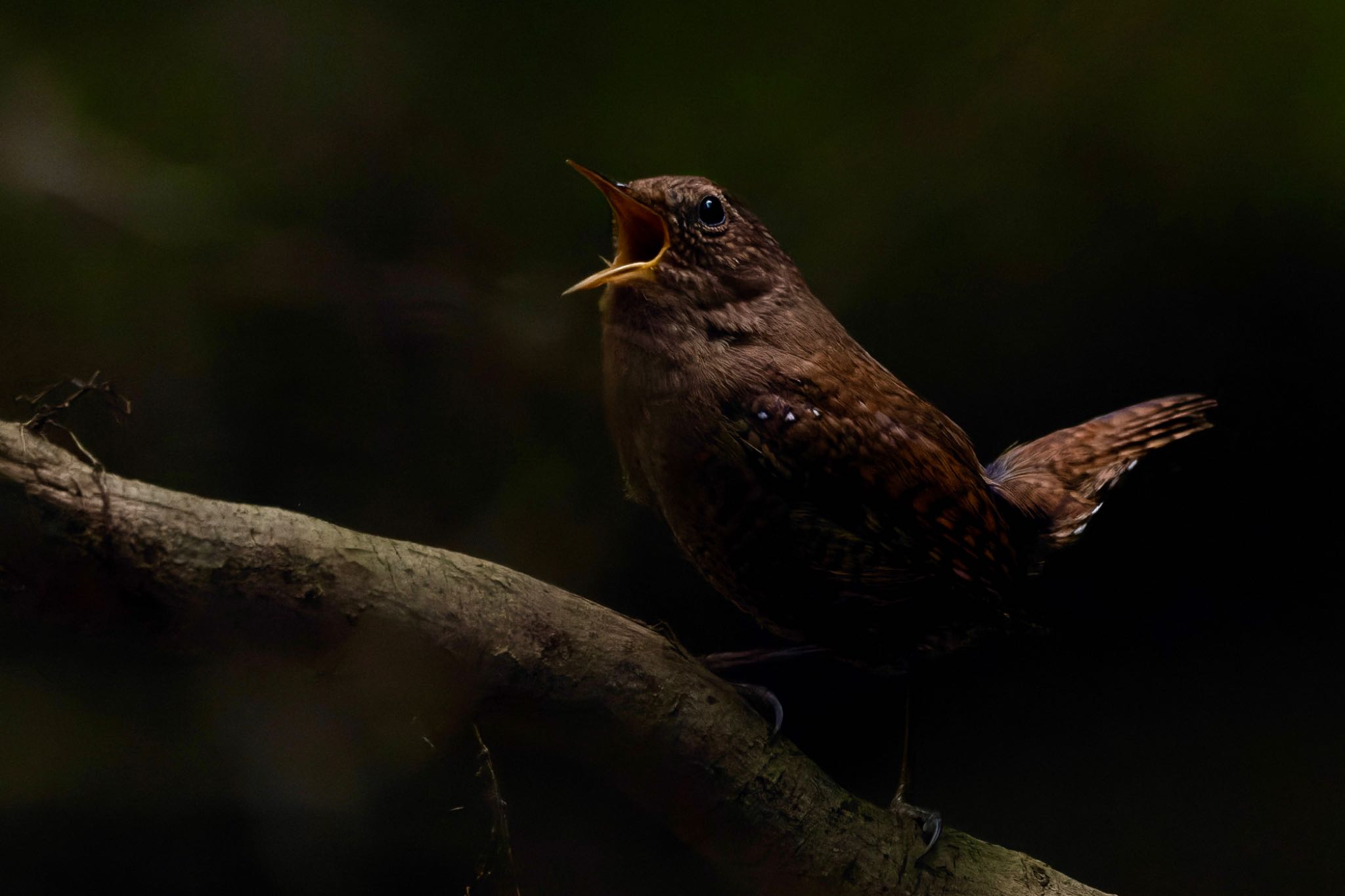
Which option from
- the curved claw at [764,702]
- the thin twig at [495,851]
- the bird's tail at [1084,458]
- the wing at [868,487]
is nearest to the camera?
the thin twig at [495,851]

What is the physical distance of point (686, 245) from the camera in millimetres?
1349

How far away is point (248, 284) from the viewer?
109cm

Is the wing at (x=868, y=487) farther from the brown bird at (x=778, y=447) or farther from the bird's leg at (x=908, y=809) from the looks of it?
the bird's leg at (x=908, y=809)

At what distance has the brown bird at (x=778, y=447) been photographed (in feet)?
4.27

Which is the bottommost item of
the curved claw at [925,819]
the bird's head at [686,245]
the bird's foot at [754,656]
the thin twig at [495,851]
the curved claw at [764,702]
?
the curved claw at [925,819]

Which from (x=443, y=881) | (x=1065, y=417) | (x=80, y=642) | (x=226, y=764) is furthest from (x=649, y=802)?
(x=1065, y=417)

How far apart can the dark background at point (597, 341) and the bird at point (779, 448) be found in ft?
0.21

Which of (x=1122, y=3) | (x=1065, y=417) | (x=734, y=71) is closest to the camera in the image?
(x=734, y=71)

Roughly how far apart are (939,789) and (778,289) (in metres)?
0.92

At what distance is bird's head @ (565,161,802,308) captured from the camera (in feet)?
4.26

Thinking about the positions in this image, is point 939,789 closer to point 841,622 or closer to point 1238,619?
point 841,622

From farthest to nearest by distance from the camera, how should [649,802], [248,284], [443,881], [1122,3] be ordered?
1. [1122,3]
2. [649,802]
3. [443,881]
4. [248,284]

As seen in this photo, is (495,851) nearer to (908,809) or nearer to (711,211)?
(908,809)

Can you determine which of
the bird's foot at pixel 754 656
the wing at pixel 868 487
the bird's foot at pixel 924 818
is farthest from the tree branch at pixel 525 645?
the wing at pixel 868 487
